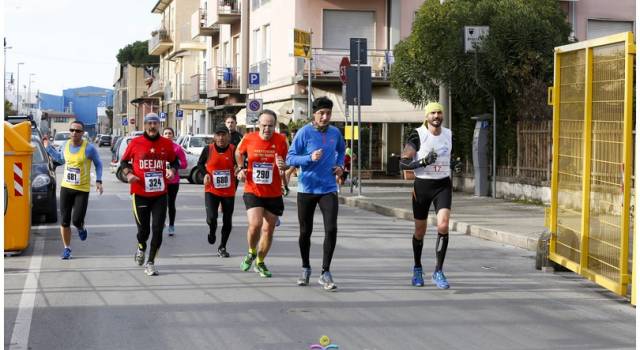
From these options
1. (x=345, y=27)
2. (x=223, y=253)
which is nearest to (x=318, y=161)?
(x=223, y=253)

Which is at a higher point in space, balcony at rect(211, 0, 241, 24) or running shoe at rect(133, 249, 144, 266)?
balcony at rect(211, 0, 241, 24)

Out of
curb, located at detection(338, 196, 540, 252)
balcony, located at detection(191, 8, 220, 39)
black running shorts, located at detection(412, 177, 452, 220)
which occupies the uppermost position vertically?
balcony, located at detection(191, 8, 220, 39)

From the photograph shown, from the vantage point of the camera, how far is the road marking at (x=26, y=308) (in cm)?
726

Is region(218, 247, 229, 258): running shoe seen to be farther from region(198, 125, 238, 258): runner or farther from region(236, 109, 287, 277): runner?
region(236, 109, 287, 277): runner

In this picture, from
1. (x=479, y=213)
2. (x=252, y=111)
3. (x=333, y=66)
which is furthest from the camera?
(x=333, y=66)

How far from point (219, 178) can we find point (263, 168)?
7.83 feet

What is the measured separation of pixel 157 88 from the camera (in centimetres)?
7975

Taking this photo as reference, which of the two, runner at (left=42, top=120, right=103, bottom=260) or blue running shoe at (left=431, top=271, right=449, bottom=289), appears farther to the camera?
runner at (left=42, top=120, right=103, bottom=260)

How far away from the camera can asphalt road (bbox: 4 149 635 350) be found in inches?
291

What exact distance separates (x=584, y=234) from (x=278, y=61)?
93.3 ft

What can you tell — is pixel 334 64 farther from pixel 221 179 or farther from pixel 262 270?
pixel 262 270

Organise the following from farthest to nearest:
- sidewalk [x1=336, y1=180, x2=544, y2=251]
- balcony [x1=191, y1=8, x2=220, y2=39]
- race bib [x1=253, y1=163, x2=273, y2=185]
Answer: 1. balcony [x1=191, y1=8, x2=220, y2=39]
2. sidewalk [x1=336, y1=180, x2=544, y2=251]
3. race bib [x1=253, y1=163, x2=273, y2=185]

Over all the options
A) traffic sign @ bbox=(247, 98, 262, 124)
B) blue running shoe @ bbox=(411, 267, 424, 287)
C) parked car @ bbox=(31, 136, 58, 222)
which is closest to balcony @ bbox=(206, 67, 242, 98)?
traffic sign @ bbox=(247, 98, 262, 124)

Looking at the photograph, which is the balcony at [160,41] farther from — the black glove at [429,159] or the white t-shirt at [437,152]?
the black glove at [429,159]
